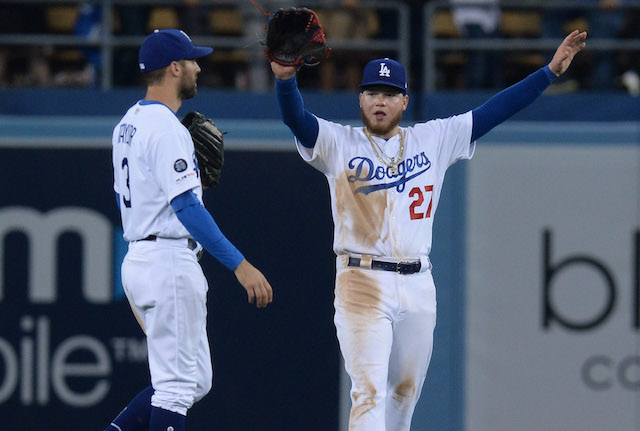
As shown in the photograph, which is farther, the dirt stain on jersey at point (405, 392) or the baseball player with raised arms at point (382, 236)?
the dirt stain on jersey at point (405, 392)

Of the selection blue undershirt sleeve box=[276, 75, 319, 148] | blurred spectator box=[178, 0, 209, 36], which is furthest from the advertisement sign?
blurred spectator box=[178, 0, 209, 36]

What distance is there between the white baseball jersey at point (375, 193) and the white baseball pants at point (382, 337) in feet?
0.45

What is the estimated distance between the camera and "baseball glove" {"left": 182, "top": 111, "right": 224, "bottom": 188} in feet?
14.2

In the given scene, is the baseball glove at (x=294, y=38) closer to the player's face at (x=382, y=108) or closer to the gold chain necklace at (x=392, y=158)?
the player's face at (x=382, y=108)

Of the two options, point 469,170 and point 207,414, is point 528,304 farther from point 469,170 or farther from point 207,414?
point 207,414

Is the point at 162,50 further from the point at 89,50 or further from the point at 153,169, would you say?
the point at 89,50

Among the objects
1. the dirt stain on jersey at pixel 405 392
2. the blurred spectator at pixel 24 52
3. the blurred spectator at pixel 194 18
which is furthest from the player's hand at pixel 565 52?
the blurred spectator at pixel 24 52

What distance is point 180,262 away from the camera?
3898 millimetres

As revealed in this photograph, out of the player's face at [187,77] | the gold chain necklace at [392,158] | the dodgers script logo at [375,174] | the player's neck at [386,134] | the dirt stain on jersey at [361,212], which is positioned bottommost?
the dirt stain on jersey at [361,212]

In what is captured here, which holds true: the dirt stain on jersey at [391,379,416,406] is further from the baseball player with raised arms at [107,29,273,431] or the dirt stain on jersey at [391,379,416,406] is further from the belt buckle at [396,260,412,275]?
the baseball player with raised arms at [107,29,273,431]

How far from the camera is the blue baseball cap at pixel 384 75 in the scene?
4117 millimetres

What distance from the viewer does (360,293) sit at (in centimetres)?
409

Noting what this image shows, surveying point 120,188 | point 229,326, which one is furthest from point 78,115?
point 120,188

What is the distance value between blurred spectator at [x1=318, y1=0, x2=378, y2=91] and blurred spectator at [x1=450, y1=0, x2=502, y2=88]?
27.1 inches
